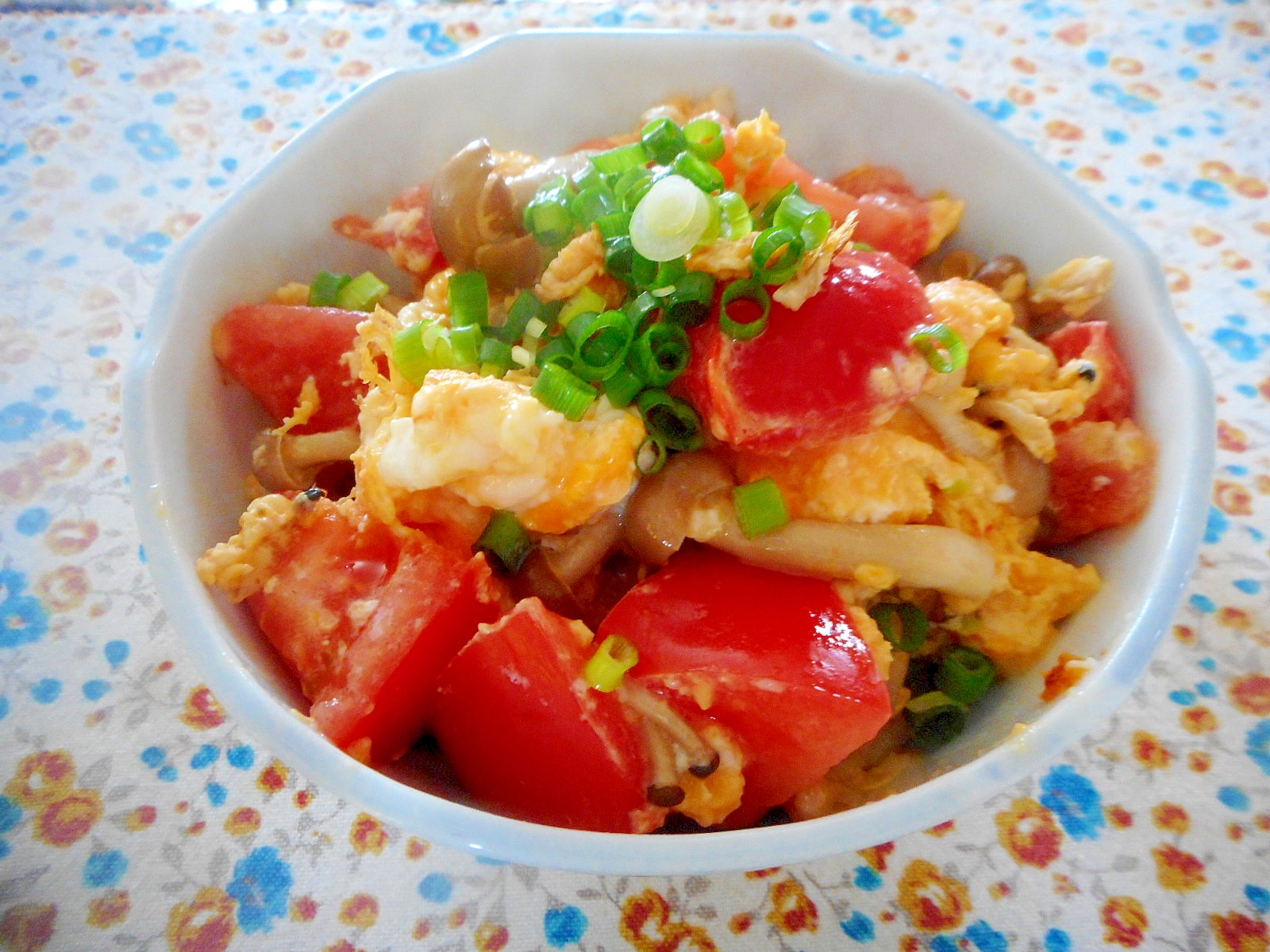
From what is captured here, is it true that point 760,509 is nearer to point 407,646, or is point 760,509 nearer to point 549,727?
point 549,727

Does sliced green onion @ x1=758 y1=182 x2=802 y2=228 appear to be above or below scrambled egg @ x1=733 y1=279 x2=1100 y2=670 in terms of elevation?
above

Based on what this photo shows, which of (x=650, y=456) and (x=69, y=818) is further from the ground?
(x=650, y=456)

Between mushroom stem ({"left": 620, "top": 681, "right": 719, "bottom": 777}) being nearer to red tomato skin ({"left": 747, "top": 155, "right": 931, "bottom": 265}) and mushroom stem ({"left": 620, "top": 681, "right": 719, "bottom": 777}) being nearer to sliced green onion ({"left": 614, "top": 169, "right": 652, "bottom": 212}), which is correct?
sliced green onion ({"left": 614, "top": 169, "right": 652, "bottom": 212})

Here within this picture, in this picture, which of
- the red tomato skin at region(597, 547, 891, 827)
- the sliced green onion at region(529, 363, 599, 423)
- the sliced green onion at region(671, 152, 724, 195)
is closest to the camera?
the red tomato skin at region(597, 547, 891, 827)

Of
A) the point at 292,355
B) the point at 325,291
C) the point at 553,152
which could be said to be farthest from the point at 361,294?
the point at 553,152

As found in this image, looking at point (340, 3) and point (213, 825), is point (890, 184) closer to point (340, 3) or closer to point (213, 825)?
point (213, 825)

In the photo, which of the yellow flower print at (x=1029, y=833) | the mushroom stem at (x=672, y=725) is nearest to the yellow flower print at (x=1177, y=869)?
the yellow flower print at (x=1029, y=833)

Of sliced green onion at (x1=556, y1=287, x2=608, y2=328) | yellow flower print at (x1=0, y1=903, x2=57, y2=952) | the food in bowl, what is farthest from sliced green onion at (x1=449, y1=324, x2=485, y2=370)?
yellow flower print at (x1=0, y1=903, x2=57, y2=952)
